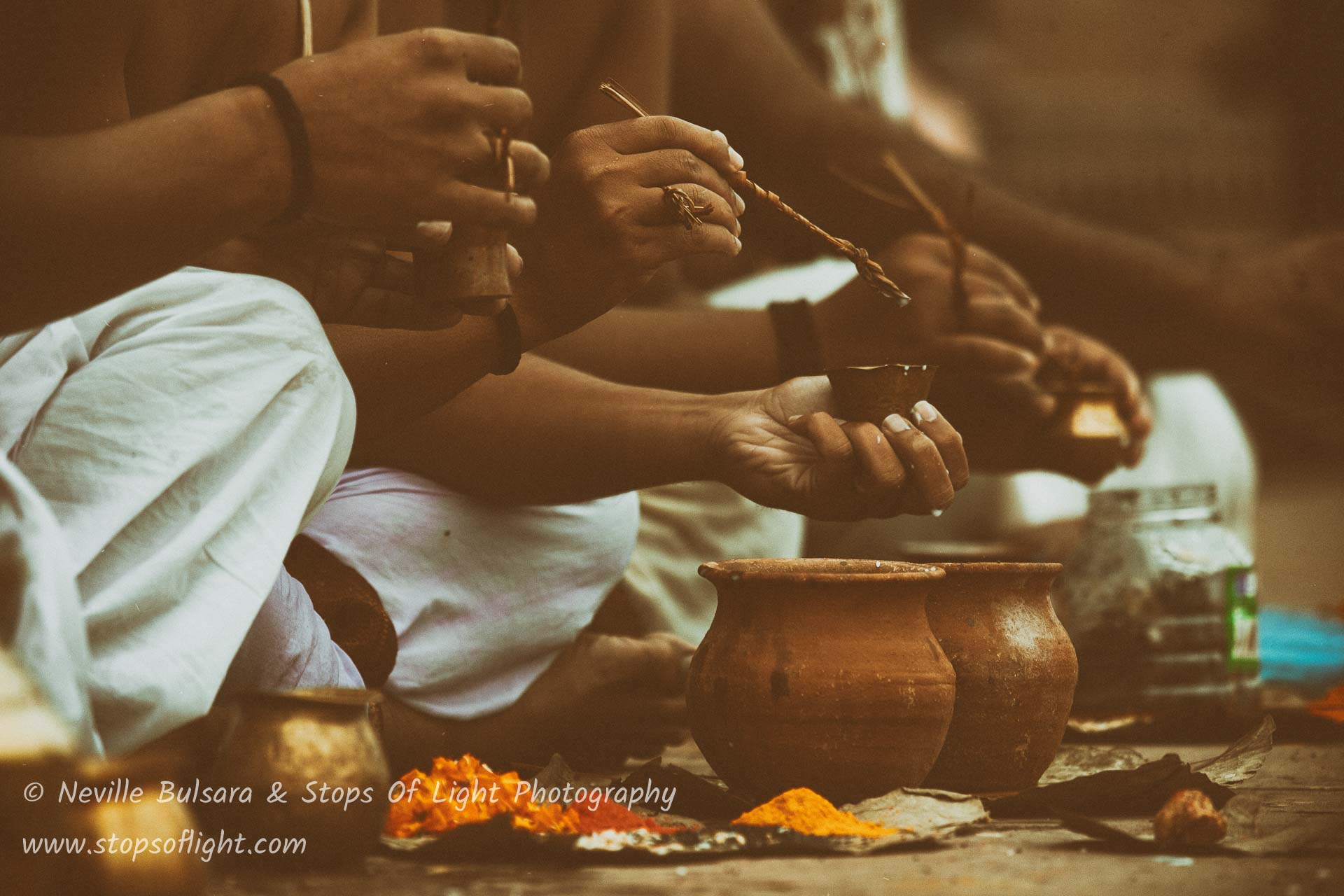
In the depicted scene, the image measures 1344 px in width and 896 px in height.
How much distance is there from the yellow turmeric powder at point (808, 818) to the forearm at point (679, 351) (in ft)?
4.90

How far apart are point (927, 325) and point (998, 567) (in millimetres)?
1076

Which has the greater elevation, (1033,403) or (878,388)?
(878,388)

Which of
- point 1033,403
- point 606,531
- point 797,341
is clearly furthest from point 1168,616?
point 606,531

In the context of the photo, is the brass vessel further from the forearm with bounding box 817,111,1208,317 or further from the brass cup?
the forearm with bounding box 817,111,1208,317

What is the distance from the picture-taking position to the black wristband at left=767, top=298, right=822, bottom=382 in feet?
12.0

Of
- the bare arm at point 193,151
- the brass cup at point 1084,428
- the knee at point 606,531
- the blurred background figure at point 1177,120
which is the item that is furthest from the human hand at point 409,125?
the blurred background figure at point 1177,120

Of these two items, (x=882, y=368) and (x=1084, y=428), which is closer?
(x=882, y=368)

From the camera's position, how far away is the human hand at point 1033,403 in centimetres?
370

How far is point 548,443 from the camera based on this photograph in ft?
9.86

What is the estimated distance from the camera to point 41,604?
1643 millimetres

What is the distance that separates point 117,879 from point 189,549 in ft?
1.72

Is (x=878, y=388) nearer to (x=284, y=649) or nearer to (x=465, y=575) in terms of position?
(x=465, y=575)

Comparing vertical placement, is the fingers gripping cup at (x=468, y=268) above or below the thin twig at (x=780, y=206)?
below

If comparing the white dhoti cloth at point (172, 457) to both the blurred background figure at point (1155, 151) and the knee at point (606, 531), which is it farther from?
the blurred background figure at point (1155, 151)
